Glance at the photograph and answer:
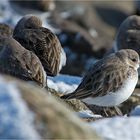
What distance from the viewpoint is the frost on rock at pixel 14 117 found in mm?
4500

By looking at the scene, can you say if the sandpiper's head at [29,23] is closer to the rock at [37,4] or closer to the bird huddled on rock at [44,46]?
the bird huddled on rock at [44,46]

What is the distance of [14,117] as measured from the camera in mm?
4570

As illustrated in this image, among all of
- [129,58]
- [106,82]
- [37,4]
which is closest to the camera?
[106,82]

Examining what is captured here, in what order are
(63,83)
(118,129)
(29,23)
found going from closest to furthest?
(118,129)
(63,83)
(29,23)

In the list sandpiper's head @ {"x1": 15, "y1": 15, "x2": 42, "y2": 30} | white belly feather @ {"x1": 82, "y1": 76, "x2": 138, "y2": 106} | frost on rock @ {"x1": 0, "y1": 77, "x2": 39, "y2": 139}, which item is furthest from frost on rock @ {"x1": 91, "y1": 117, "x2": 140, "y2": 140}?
sandpiper's head @ {"x1": 15, "y1": 15, "x2": 42, "y2": 30}

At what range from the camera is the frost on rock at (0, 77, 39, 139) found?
450cm

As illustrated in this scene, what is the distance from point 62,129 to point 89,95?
143 inches

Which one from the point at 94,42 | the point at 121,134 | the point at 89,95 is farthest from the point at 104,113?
the point at 94,42

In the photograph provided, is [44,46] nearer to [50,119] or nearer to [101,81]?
[101,81]

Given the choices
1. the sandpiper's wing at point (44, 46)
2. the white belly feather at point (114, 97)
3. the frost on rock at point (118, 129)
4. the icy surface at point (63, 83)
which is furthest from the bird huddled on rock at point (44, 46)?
the frost on rock at point (118, 129)

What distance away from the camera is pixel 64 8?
25219 mm

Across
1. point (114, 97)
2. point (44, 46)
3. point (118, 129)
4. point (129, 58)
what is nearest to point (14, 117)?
point (118, 129)

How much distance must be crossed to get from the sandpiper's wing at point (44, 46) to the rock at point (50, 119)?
5.14m

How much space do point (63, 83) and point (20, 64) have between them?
86.5 inches
